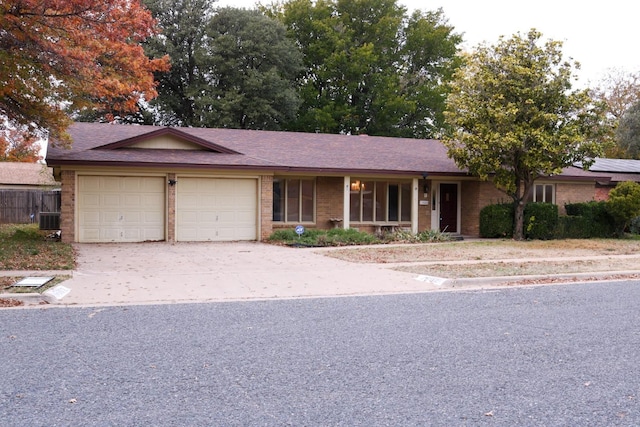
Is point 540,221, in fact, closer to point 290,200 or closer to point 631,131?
point 290,200

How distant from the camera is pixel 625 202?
2167 cm

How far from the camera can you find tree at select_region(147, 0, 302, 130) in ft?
114

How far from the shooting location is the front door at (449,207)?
954 inches

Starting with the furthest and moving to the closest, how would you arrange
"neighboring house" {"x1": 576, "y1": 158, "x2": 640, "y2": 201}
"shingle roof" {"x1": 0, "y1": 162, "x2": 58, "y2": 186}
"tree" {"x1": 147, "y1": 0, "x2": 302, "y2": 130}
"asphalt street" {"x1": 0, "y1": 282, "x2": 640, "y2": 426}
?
"shingle roof" {"x1": 0, "y1": 162, "x2": 58, "y2": 186} < "tree" {"x1": 147, "y1": 0, "x2": 302, "y2": 130} < "neighboring house" {"x1": 576, "y1": 158, "x2": 640, "y2": 201} < "asphalt street" {"x1": 0, "y1": 282, "x2": 640, "y2": 426}

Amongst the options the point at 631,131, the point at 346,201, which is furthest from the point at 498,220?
the point at 631,131

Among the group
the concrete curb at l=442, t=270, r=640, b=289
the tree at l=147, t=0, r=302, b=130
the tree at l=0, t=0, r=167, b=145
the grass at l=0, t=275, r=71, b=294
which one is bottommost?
the concrete curb at l=442, t=270, r=640, b=289

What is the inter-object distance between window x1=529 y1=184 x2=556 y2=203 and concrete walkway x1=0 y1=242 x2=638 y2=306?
1216 centimetres

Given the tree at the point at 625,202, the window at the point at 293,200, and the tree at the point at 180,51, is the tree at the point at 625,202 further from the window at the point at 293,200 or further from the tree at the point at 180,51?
the tree at the point at 180,51

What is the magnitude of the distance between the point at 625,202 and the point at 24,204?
98.4 feet

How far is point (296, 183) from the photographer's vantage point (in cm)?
2216

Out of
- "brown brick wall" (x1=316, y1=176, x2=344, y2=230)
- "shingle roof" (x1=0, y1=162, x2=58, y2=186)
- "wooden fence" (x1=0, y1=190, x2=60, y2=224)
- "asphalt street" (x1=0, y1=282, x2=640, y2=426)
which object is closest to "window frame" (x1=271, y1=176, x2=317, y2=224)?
"brown brick wall" (x1=316, y1=176, x2=344, y2=230)

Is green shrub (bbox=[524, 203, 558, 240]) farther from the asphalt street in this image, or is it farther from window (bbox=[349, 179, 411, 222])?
the asphalt street

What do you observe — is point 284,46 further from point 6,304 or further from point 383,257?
point 6,304

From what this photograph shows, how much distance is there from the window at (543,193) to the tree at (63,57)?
15284 millimetres
